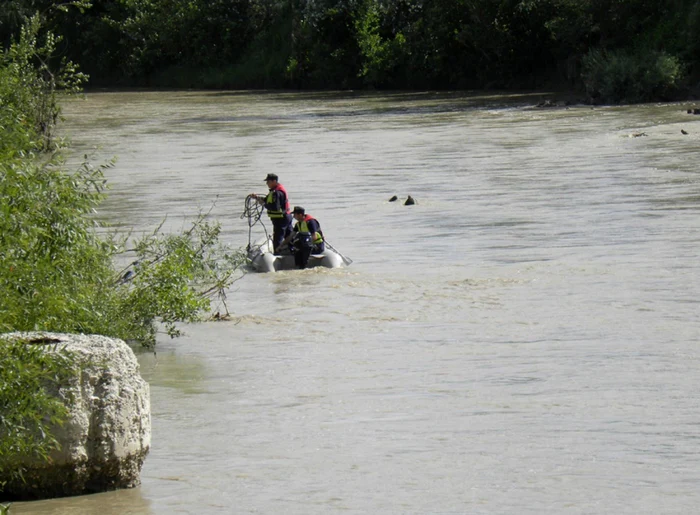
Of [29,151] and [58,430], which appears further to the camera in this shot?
[29,151]

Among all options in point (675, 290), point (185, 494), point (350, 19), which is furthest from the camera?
point (350, 19)

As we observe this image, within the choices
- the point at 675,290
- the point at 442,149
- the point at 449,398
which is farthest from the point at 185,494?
the point at 442,149

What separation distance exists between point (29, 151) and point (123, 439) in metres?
2.23

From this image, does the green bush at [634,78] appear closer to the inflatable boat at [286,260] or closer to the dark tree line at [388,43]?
the dark tree line at [388,43]

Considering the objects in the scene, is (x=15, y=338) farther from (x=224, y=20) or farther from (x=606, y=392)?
(x=224, y=20)

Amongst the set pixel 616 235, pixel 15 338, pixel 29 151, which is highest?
pixel 29 151

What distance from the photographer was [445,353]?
1374 centimetres

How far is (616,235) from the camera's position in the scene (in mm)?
21281

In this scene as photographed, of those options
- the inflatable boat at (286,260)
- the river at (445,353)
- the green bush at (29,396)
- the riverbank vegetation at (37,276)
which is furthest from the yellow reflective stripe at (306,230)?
the green bush at (29,396)

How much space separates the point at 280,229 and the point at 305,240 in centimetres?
61

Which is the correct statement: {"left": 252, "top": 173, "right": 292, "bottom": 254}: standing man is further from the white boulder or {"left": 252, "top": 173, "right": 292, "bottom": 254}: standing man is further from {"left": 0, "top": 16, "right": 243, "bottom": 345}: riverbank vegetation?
the white boulder

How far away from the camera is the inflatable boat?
19125 millimetres

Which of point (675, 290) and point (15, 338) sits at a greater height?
point (15, 338)

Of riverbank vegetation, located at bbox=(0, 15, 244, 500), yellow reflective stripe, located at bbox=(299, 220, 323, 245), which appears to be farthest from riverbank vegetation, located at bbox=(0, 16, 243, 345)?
yellow reflective stripe, located at bbox=(299, 220, 323, 245)
